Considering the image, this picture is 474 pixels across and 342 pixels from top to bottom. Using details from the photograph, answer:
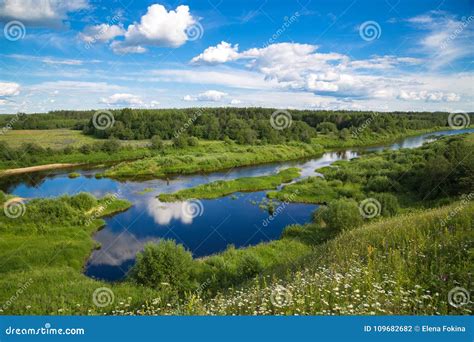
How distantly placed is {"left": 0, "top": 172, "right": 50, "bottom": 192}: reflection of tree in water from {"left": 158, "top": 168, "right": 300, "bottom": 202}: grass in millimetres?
18858

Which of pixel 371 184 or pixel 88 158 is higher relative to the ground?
pixel 88 158

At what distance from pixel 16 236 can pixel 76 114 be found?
11815 centimetres

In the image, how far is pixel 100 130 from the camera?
248 feet

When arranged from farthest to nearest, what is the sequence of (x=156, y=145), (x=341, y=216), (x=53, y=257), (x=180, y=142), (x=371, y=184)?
(x=180, y=142) < (x=156, y=145) < (x=371, y=184) < (x=341, y=216) < (x=53, y=257)

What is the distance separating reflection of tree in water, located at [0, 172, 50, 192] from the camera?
4112 centimetres

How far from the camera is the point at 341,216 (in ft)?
70.3

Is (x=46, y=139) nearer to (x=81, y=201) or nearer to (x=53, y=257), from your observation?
(x=81, y=201)

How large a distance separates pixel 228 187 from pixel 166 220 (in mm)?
11740

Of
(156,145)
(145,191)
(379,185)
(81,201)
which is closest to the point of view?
(81,201)

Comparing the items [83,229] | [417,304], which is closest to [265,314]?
[417,304]

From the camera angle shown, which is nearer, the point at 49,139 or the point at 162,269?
the point at 162,269

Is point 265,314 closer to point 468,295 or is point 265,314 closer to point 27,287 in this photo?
point 468,295

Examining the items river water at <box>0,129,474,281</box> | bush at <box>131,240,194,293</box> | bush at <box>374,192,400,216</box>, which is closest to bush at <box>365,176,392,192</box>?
river water at <box>0,129,474,281</box>

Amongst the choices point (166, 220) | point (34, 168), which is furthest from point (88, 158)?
point (166, 220)
